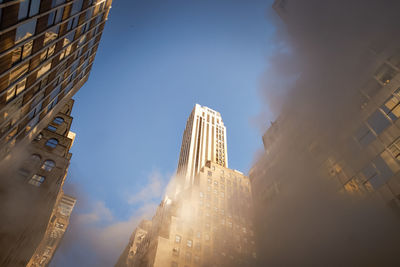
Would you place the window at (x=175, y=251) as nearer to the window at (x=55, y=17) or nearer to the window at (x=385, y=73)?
the window at (x=55, y=17)

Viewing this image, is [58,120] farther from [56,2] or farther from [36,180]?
[56,2]

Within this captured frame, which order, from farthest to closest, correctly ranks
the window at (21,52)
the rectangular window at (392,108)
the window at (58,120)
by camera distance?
1. the window at (58,120)
2. the rectangular window at (392,108)
3. the window at (21,52)

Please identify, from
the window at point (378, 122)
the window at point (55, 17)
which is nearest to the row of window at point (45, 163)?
the window at point (55, 17)

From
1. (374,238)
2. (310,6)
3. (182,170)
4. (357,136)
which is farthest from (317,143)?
(182,170)

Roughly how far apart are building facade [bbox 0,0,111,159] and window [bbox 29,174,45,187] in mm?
Answer: 5384

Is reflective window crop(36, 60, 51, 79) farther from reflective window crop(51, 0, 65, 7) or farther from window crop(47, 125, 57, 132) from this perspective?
window crop(47, 125, 57, 132)

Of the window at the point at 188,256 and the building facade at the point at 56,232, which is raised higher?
the building facade at the point at 56,232

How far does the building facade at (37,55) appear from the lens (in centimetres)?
1219

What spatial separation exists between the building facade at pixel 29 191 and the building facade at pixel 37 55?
4.29 metres

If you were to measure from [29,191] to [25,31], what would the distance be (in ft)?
63.1

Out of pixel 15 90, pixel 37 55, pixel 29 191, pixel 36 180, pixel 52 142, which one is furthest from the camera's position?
pixel 52 142

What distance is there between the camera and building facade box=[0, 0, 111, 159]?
12.2 m

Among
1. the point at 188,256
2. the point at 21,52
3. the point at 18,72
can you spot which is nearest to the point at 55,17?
the point at 21,52

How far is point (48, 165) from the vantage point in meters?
26.8
